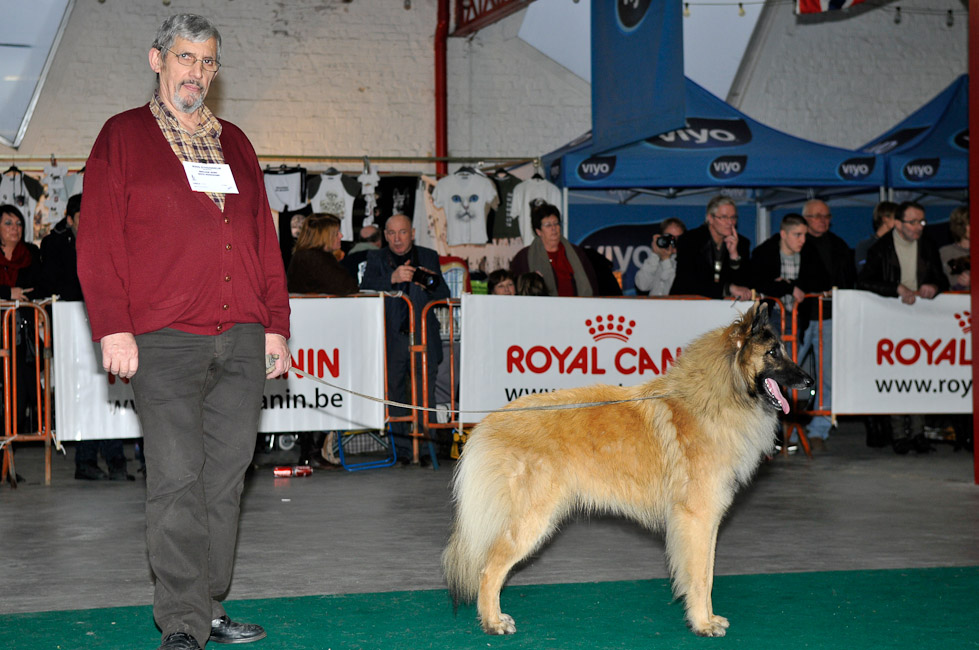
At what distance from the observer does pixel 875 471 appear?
789cm

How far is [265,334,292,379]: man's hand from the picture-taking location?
3.70 metres

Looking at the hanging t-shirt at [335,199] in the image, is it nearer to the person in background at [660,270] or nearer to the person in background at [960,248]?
the person in background at [660,270]

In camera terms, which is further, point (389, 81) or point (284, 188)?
point (389, 81)

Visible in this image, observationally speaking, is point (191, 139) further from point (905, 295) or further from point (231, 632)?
point (905, 295)

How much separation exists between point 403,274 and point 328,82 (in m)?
7.04

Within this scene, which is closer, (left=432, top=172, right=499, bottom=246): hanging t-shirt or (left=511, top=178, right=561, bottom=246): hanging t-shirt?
(left=511, top=178, right=561, bottom=246): hanging t-shirt

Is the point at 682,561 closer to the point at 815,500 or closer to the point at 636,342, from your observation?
the point at 815,500

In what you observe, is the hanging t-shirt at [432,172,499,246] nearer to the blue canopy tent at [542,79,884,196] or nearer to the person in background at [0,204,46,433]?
the blue canopy tent at [542,79,884,196]

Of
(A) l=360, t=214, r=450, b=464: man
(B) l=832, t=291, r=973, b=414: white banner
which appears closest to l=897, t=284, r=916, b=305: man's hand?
(B) l=832, t=291, r=973, b=414: white banner

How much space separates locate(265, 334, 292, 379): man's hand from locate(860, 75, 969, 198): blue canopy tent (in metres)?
9.54

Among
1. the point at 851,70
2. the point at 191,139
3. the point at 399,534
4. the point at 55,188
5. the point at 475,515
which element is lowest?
the point at 399,534

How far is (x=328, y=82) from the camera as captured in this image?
1419cm

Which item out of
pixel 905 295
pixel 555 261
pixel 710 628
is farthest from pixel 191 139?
pixel 905 295

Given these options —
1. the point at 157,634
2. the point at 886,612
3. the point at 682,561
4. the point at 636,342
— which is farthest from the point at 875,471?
the point at 157,634
